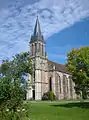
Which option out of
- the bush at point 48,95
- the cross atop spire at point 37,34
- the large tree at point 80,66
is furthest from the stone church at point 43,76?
the large tree at point 80,66

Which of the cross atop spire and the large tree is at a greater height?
the cross atop spire

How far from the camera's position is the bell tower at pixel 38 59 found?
72.0 m

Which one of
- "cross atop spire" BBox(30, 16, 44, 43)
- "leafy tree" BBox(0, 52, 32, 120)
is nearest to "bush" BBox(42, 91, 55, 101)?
"cross atop spire" BBox(30, 16, 44, 43)

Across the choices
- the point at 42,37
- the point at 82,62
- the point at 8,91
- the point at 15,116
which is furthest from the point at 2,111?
the point at 42,37

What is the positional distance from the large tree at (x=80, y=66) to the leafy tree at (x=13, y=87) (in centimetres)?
1431

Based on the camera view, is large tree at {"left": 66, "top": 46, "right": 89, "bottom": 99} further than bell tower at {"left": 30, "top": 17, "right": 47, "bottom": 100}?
No

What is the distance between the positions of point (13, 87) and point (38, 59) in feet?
208

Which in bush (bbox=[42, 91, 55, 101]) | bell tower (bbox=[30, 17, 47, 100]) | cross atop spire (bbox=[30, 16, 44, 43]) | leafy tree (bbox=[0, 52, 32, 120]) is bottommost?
bush (bbox=[42, 91, 55, 101])

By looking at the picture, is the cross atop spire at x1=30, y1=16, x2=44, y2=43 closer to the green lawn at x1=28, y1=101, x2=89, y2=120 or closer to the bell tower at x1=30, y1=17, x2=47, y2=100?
the bell tower at x1=30, y1=17, x2=47, y2=100

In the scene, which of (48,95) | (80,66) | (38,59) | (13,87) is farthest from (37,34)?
(13,87)

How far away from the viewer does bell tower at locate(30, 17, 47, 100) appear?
72.0 meters

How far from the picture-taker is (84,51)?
3033 centimetres

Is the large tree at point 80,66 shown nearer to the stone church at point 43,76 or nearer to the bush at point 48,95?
the bush at point 48,95

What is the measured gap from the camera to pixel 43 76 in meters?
75.3
